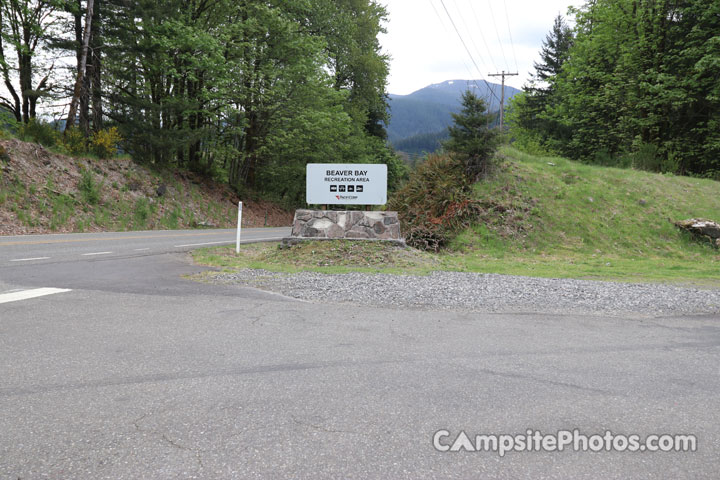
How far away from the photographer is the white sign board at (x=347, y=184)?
1295cm

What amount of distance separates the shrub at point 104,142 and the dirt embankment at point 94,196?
0.47 m

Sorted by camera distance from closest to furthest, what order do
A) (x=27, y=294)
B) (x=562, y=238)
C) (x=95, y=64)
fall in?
(x=27, y=294) → (x=562, y=238) → (x=95, y=64)

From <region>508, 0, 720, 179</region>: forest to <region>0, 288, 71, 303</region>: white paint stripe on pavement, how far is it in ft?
90.8

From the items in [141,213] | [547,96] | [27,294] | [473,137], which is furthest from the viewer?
[547,96]

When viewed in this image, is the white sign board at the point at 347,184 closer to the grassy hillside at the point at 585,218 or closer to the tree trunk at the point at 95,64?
the grassy hillside at the point at 585,218

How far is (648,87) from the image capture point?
26875mm

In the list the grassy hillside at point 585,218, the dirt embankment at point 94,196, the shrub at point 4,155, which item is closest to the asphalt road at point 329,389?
the grassy hillside at point 585,218

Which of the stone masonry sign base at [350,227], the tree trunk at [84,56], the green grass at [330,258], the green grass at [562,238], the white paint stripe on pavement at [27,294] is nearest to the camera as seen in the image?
the white paint stripe on pavement at [27,294]

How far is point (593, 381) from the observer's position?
3.33 meters

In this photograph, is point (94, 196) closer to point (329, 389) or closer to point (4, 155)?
point (4, 155)

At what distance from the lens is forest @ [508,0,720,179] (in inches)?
1014

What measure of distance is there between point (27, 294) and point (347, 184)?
28.5 ft

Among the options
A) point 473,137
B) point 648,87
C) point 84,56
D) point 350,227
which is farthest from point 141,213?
point 648,87

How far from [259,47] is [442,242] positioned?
1982 centimetres
